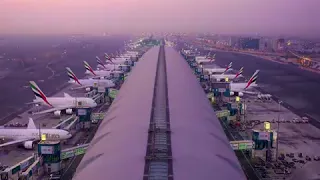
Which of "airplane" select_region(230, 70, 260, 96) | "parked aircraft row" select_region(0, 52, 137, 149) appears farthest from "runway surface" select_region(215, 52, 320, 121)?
"parked aircraft row" select_region(0, 52, 137, 149)

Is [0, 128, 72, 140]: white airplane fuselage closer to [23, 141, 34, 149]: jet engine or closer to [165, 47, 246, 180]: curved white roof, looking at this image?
[23, 141, 34, 149]: jet engine

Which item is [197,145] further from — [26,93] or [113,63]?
[113,63]

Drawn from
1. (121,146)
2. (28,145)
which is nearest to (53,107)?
(28,145)

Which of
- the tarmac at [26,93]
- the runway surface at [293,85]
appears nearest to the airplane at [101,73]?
the tarmac at [26,93]

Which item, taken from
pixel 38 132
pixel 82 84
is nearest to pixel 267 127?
pixel 38 132

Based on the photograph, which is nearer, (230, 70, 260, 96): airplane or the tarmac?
the tarmac

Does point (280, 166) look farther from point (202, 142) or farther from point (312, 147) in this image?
point (202, 142)
